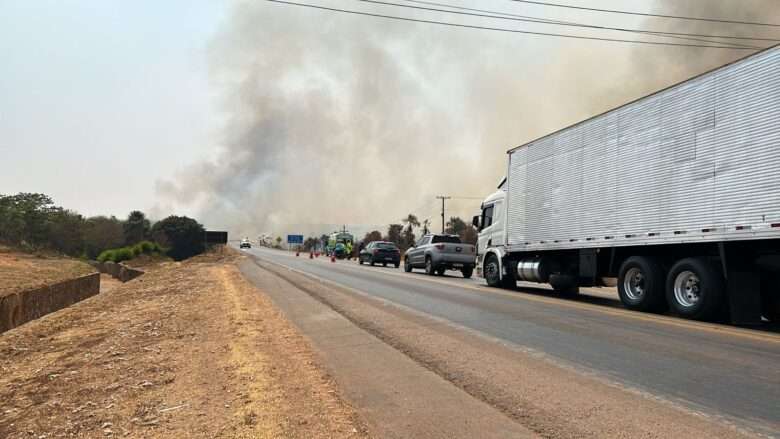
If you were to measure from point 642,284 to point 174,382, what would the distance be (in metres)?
9.32

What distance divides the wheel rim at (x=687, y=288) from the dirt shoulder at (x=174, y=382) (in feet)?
23.0

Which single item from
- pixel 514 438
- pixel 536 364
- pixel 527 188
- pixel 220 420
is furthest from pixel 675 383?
pixel 527 188

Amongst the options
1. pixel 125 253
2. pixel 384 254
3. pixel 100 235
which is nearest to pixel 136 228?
pixel 100 235

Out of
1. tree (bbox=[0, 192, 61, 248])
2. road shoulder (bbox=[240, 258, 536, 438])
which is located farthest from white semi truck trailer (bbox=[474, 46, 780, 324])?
tree (bbox=[0, 192, 61, 248])

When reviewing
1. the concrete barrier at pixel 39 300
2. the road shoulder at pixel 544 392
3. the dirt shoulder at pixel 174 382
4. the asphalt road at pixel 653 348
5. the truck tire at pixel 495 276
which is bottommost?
the concrete barrier at pixel 39 300

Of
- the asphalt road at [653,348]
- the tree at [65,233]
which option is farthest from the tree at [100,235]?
the asphalt road at [653,348]

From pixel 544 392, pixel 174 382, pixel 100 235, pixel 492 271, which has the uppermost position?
pixel 100 235

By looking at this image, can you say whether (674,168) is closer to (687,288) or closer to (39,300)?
(687,288)

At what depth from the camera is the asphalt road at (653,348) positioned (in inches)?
188

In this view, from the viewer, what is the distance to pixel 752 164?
8742 millimetres

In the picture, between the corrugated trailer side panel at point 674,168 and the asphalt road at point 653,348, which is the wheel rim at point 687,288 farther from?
the corrugated trailer side panel at point 674,168

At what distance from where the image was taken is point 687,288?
10031 mm

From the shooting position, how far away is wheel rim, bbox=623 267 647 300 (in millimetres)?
11250

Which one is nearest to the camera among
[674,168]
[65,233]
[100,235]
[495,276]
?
[674,168]
